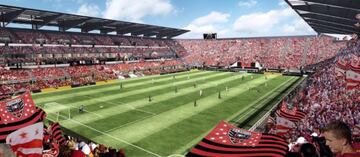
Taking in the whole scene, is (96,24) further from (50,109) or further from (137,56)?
(50,109)

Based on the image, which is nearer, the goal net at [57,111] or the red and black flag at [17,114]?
the red and black flag at [17,114]

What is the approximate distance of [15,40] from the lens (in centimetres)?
5978

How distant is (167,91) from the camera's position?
4509cm

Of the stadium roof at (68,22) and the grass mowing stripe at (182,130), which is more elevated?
the stadium roof at (68,22)

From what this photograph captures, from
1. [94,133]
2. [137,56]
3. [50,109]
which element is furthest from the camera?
[137,56]

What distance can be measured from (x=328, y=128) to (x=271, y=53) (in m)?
91.9

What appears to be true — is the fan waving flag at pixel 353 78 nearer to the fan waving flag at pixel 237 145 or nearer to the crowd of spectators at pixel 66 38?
the fan waving flag at pixel 237 145

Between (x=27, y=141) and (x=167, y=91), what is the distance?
121 ft

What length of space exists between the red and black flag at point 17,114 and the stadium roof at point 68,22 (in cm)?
4556

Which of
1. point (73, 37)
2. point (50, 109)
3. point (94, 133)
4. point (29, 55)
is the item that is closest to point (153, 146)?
point (94, 133)

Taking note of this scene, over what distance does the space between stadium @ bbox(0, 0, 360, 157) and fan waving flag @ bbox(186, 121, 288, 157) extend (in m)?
0.03

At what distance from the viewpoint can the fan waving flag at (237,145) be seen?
816 cm

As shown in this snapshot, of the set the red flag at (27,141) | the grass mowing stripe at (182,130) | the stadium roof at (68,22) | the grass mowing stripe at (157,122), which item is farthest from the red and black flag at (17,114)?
the stadium roof at (68,22)

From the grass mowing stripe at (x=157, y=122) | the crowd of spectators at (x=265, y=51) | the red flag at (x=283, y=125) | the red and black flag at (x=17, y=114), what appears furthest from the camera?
the crowd of spectators at (x=265, y=51)
